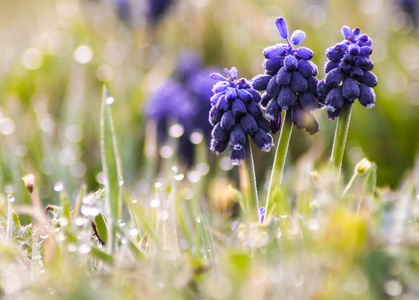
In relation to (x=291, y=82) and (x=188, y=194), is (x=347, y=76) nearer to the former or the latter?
(x=291, y=82)

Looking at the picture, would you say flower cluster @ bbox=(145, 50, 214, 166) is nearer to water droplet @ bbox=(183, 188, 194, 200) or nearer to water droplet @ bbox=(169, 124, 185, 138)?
water droplet @ bbox=(169, 124, 185, 138)

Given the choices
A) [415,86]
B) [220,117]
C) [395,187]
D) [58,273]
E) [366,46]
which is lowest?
[395,187]

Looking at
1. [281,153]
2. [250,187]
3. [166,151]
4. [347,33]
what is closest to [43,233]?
[250,187]

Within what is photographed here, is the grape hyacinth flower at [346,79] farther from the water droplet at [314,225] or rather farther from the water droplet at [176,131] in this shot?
the water droplet at [176,131]

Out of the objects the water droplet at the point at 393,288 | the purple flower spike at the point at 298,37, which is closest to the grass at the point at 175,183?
the water droplet at the point at 393,288

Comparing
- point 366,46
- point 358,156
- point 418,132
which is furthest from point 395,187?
point 366,46

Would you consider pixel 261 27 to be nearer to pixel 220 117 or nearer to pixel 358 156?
pixel 358 156
